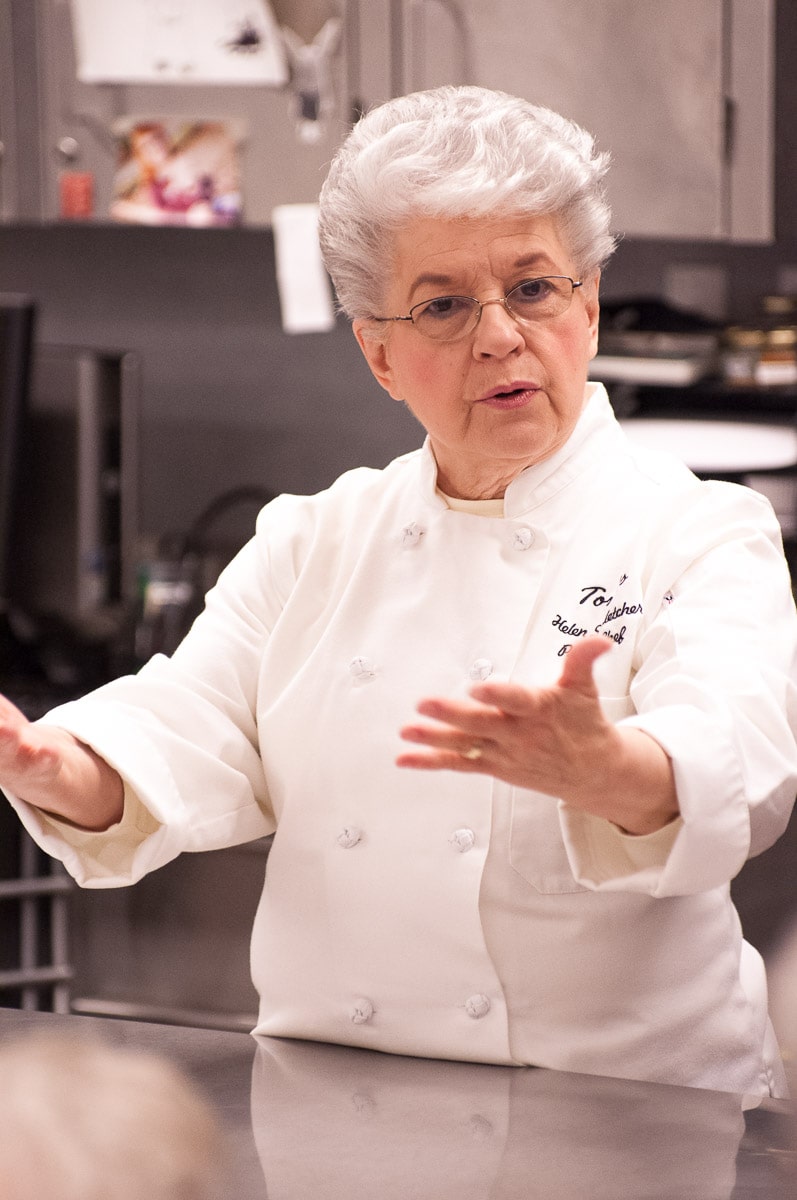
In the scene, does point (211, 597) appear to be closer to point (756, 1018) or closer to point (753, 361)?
point (756, 1018)

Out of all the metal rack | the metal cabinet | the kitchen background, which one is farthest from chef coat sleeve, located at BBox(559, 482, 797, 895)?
the metal rack

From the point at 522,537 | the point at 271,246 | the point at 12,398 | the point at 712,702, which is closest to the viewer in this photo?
the point at 712,702

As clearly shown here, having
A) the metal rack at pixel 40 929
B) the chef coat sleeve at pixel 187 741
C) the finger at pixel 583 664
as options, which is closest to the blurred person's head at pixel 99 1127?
the chef coat sleeve at pixel 187 741

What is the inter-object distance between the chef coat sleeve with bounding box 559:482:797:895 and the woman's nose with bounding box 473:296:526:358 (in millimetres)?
199

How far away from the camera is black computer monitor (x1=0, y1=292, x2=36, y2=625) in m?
2.62

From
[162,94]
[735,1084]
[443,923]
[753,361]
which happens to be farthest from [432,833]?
[162,94]

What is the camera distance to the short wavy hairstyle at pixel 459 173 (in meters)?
1.12

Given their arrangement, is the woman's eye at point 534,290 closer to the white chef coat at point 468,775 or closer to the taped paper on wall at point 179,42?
the white chef coat at point 468,775

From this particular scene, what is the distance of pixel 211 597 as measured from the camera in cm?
134

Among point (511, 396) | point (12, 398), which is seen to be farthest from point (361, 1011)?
point (12, 398)

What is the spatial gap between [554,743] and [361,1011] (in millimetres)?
391

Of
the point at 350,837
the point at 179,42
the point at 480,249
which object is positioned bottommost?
the point at 350,837

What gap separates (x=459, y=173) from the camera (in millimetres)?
1118

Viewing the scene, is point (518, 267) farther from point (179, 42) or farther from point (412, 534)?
point (179, 42)
